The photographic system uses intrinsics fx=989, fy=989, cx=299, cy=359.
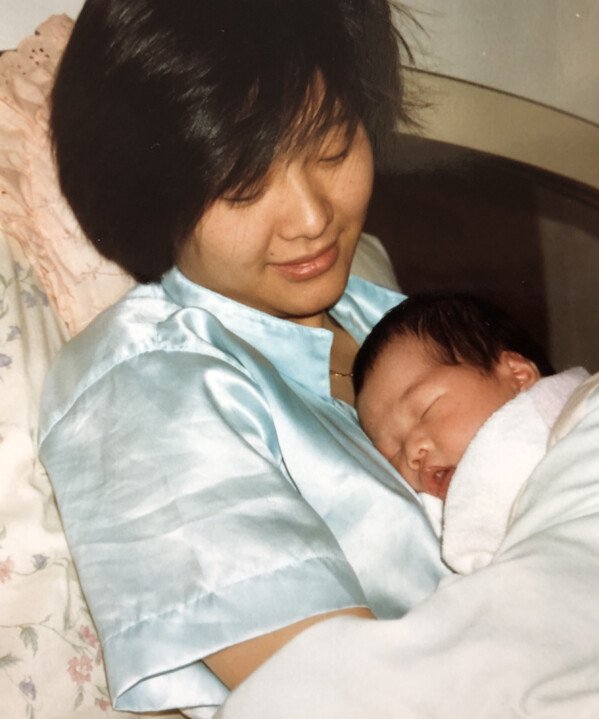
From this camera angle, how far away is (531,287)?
150cm

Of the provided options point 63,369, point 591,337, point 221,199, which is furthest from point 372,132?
point 591,337

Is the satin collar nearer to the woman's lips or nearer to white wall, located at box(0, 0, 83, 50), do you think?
the woman's lips

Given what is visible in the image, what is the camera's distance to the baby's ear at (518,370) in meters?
1.15

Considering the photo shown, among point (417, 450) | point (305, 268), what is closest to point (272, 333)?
point (305, 268)

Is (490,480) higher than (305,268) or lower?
lower

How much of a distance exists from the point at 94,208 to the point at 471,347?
455mm

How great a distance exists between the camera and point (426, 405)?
111 centimetres

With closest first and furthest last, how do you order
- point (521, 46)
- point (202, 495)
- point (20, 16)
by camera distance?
point (202, 495) < point (20, 16) < point (521, 46)

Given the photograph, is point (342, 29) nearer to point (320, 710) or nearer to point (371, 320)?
point (371, 320)

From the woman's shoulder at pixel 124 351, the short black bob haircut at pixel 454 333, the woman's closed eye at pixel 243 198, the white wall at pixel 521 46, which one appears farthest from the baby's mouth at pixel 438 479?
the white wall at pixel 521 46

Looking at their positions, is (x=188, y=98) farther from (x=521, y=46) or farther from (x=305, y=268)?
(x=521, y=46)

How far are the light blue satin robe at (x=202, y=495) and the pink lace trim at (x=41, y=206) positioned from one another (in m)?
0.07

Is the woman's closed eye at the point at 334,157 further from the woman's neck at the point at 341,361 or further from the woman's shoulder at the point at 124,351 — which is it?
the woman's neck at the point at 341,361

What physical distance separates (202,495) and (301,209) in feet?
0.96
